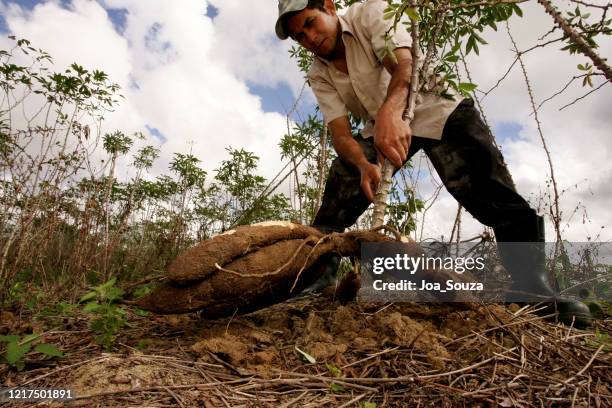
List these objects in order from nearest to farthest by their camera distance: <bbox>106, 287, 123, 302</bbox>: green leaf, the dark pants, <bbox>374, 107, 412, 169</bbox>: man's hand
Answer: <bbox>106, 287, 123, 302</bbox>: green leaf, <bbox>374, 107, 412, 169</bbox>: man's hand, the dark pants

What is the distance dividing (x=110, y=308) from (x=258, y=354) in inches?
25.8

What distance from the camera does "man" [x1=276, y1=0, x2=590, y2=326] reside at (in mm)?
1943

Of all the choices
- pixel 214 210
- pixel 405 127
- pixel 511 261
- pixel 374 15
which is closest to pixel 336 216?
pixel 405 127

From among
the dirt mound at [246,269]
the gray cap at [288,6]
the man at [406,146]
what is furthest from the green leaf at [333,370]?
the gray cap at [288,6]

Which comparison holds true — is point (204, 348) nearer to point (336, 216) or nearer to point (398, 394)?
point (398, 394)

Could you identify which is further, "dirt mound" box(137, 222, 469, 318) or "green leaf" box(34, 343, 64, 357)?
"dirt mound" box(137, 222, 469, 318)

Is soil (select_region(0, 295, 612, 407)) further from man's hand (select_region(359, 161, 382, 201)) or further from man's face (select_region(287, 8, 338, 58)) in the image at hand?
man's face (select_region(287, 8, 338, 58))

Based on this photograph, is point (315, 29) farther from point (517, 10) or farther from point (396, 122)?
point (517, 10)

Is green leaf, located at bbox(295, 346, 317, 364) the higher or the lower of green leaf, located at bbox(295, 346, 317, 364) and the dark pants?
the lower

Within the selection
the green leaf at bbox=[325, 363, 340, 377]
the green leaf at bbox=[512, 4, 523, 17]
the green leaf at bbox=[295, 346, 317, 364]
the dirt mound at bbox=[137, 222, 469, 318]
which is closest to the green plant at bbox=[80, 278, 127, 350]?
the dirt mound at bbox=[137, 222, 469, 318]

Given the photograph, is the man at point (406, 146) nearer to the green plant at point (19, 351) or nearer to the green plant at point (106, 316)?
the green plant at point (106, 316)

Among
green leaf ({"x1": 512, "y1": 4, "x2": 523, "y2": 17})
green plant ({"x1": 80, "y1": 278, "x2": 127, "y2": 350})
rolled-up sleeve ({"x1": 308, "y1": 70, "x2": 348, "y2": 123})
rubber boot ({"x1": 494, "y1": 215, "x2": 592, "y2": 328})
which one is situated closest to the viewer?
green plant ({"x1": 80, "y1": 278, "x2": 127, "y2": 350})

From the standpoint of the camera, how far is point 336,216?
2.43m

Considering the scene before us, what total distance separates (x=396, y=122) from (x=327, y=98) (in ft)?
2.92
